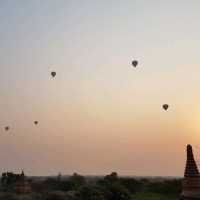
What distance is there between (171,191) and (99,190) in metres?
18.4

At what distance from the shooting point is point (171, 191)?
67.2m

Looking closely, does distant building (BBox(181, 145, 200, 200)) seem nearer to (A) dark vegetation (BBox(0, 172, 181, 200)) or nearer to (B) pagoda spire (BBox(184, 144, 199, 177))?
(B) pagoda spire (BBox(184, 144, 199, 177))

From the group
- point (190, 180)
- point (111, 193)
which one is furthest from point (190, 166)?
point (111, 193)

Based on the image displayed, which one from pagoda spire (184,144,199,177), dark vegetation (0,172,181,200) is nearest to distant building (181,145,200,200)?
pagoda spire (184,144,199,177)

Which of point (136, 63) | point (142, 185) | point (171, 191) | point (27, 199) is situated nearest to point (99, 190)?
point (27, 199)

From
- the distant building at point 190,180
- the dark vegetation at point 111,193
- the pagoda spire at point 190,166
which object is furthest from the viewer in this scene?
the dark vegetation at point 111,193

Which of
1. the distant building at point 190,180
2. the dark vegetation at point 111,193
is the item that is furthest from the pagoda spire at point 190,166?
the dark vegetation at point 111,193

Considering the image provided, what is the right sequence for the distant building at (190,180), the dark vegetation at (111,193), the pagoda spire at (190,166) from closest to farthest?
the distant building at (190,180) < the pagoda spire at (190,166) < the dark vegetation at (111,193)

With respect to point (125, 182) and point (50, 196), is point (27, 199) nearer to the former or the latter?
point (50, 196)

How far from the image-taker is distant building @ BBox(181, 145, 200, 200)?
22.1 metres

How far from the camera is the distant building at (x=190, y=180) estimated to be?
2208 cm

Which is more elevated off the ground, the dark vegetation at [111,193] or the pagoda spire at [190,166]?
the pagoda spire at [190,166]

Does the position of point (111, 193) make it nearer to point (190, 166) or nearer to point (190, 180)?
point (190, 166)

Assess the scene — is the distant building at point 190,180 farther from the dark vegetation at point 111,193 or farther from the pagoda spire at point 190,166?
the dark vegetation at point 111,193
